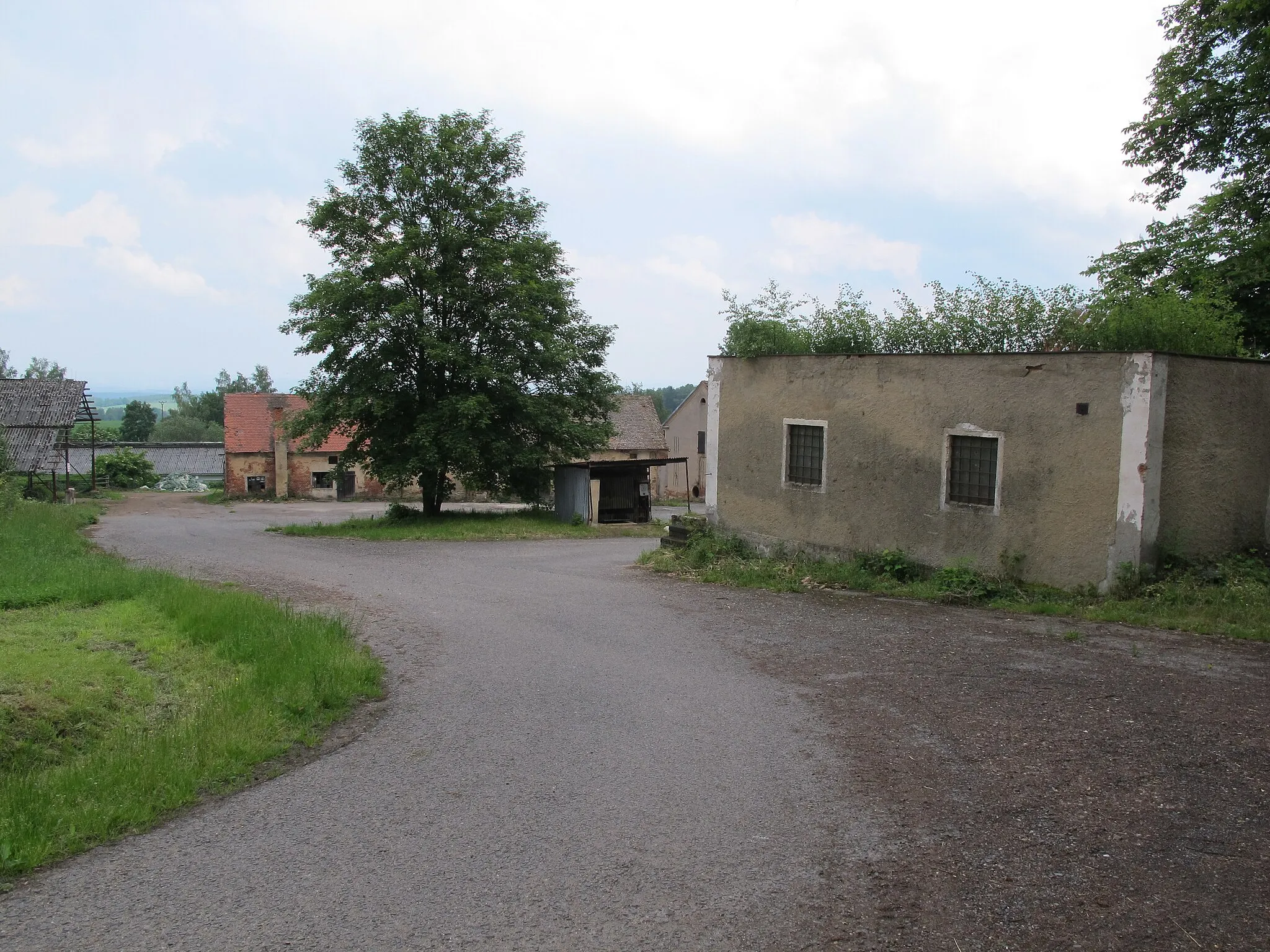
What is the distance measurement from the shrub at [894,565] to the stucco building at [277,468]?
132 ft

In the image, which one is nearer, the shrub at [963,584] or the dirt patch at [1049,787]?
the dirt patch at [1049,787]

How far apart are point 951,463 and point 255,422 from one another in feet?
154

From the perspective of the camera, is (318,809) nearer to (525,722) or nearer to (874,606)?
(525,722)

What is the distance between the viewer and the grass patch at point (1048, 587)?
998 cm

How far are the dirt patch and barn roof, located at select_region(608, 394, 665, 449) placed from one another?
142 feet

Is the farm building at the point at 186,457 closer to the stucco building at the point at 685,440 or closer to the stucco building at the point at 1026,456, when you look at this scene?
→ the stucco building at the point at 685,440

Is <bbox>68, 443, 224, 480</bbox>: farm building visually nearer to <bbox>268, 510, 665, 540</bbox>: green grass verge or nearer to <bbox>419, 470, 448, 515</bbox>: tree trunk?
<bbox>268, 510, 665, 540</bbox>: green grass verge

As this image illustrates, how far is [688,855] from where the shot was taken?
182 inches

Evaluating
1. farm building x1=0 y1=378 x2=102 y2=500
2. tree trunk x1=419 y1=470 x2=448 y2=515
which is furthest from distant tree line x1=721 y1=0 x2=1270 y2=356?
farm building x1=0 y1=378 x2=102 y2=500

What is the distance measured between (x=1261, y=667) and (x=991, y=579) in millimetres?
4021

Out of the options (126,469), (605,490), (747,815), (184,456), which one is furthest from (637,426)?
(747,815)

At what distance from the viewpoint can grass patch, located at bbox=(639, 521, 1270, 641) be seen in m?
9.98

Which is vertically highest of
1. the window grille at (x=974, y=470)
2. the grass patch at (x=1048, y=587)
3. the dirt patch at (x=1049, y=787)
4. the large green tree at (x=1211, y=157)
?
the large green tree at (x=1211, y=157)

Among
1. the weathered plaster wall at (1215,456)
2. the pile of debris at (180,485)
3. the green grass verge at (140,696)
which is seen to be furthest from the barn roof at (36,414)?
the weathered plaster wall at (1215,456)
